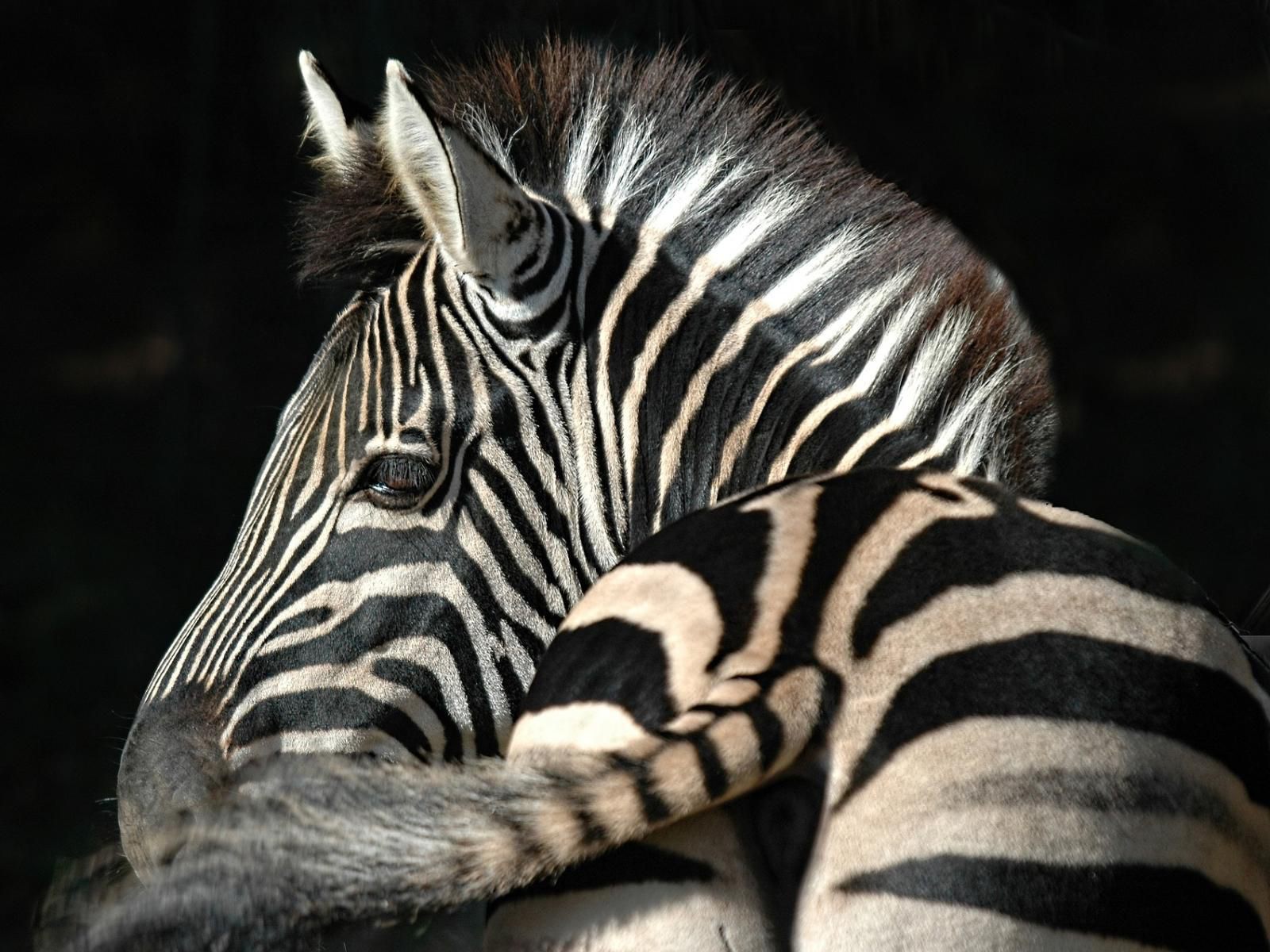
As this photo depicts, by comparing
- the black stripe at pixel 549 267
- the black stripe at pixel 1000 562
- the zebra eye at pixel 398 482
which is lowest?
the zebra eye at pixel 398 482

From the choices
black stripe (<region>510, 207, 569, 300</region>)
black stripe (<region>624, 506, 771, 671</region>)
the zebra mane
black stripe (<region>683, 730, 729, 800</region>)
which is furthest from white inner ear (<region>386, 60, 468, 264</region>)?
black stripe (<region>683, 730, 729, 800</region>)

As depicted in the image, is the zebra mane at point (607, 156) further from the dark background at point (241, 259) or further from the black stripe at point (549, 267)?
the dark background at point (241, 259)

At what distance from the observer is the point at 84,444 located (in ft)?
22.6

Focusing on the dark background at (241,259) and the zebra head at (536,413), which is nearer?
the zebra head at (536,413)

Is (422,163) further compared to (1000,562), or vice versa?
(422,163)

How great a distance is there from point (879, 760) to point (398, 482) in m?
1.26

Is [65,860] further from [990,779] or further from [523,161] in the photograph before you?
[523,161]

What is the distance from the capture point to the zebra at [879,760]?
1.13 m

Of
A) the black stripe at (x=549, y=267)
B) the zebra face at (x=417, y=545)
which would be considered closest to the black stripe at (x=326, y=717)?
the zebra face at (x=417, y=545)

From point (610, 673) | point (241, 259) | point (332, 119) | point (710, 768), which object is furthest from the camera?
point (241, 259)

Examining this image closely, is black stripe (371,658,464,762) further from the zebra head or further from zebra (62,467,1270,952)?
zebra (62,467,1270,952)

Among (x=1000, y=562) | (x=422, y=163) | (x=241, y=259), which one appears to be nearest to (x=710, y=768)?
(x=1000, y=562)

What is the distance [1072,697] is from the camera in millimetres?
1222

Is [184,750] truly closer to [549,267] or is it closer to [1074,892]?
[549,267]
